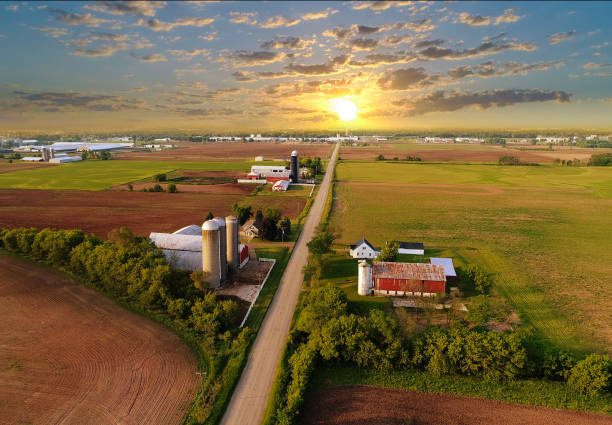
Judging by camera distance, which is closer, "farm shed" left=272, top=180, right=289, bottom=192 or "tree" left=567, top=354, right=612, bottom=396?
"tree" left=567, top=354, right=612, bottom=396

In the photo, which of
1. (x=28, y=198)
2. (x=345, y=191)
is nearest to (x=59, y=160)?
(x=28, y=198)

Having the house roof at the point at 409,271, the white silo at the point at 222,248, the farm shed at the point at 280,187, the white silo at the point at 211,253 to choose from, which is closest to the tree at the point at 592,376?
the house roof at the point at 409,271

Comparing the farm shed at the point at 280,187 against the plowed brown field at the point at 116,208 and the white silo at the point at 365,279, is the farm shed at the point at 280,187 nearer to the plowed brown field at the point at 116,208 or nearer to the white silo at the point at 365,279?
the plowed brown field at the point at 116,208

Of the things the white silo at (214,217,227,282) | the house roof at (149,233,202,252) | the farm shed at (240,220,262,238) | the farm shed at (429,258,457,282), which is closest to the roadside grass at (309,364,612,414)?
the farm shed at (429,258,457,282)

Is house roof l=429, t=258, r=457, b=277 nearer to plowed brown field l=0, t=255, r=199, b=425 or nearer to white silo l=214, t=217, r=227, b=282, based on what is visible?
white silo l=214, t=217, r=227, b=282

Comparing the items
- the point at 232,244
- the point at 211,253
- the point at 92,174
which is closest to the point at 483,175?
the point at 232,244
